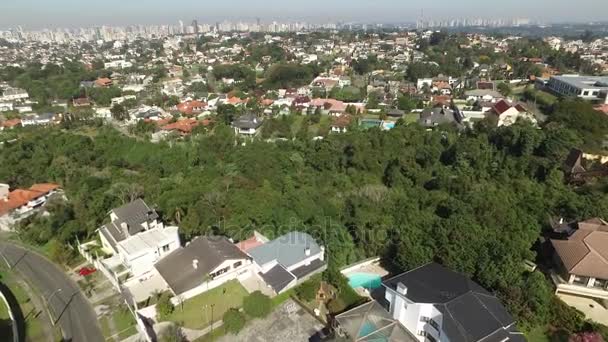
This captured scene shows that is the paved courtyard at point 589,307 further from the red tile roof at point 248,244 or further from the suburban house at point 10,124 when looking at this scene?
the suburban house at point 10,124

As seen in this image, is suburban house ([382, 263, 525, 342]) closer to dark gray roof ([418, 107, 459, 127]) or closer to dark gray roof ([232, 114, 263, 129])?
dark gray roof ([418, 107, 459, 127])

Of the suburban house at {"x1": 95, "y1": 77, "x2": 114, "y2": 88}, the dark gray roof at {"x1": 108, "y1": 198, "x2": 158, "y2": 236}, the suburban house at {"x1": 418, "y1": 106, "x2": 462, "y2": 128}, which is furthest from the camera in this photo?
the suburban house at {"x1": 95, "y1": 77, "x2": 114, "y2": 88}

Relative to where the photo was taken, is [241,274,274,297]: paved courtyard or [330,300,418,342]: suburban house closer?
[330,300,418,342]: suburban house

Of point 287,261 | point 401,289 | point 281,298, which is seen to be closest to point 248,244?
point 287,261

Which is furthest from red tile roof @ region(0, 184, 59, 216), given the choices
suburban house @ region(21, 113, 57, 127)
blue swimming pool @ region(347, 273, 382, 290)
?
blue swimming pool @ region(347, 273, 382, 290)

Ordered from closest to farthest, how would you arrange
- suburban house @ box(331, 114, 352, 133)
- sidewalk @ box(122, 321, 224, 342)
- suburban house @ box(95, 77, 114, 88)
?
sidewalk @ box(122, 321, 224, 342) → suburban house @ box(331, 114, 352, 133) → suburban house @ box(95, 77, 114, 88)

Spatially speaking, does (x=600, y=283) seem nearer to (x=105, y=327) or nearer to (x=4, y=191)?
(x=105, y=327)

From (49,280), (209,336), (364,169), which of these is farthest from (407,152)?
(49,280)
